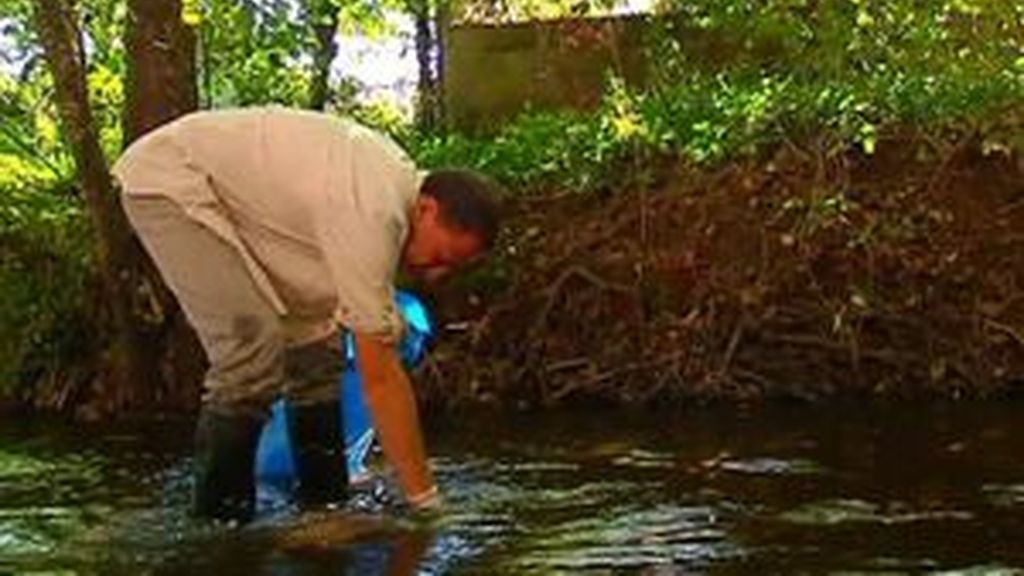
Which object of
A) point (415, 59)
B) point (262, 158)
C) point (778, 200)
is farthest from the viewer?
point (415, 59)

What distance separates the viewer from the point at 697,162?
11.9 meters

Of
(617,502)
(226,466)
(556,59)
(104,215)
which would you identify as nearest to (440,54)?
(556,59)

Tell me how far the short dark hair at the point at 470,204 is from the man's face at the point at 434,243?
0.9 inches

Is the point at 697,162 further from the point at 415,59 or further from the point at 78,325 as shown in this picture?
the point at 415,59

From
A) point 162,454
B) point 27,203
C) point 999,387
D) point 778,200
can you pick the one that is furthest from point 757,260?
point 27,203

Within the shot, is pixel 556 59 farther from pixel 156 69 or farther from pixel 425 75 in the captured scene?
pixel 156 69

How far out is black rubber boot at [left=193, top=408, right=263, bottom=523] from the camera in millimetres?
6641

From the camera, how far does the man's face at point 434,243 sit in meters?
5.82

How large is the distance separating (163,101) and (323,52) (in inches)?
180

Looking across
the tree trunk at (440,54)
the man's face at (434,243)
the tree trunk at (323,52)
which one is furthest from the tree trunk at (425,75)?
the man's face at (434,243)

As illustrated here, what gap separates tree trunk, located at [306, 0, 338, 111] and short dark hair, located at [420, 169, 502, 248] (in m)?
6.76

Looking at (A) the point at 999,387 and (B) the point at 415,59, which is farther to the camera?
(B) the point at 415,59

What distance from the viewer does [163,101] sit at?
460 inches

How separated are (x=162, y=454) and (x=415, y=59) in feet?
34.9
